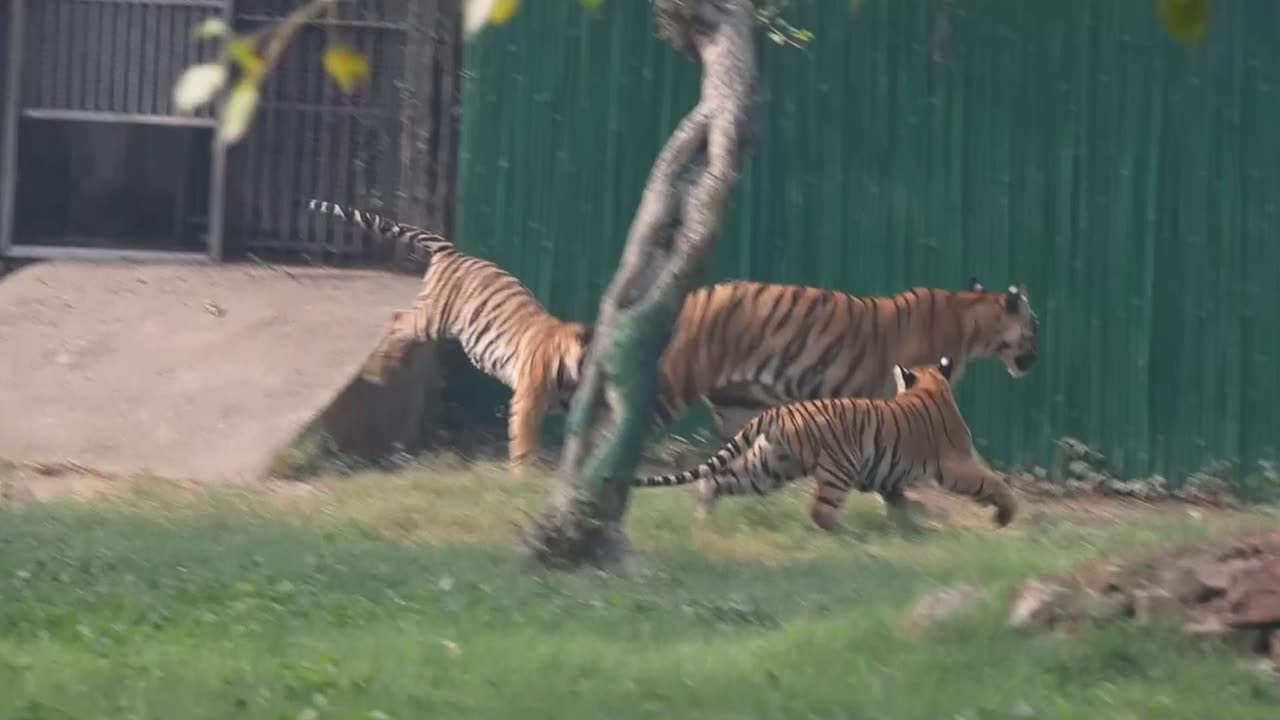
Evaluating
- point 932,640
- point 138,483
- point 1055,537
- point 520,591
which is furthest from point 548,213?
point 932,640

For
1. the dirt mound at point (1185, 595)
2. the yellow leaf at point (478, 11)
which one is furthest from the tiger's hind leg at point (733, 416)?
the yellow leaf at point (478, 11)

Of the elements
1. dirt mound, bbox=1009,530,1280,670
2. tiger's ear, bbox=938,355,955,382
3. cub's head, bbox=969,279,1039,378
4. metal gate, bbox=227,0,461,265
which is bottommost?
A: dirt mound, bbox=1009,530,1280,670

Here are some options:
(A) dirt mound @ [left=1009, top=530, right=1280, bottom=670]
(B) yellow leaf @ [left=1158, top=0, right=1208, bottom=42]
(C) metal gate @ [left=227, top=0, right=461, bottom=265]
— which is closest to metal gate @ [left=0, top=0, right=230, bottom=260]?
(C) metal gate @ [left=227, top=0, right=461, bottom=265]

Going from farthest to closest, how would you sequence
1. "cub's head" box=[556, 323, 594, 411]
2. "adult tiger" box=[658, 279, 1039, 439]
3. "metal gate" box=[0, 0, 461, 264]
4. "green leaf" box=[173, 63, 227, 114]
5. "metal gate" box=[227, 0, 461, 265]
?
"metal gate" box=[0, 0, 461, 264] < "metal gate" box=[227, 0, 461, 265] < "adult tiger" box=[658, 279, 1039, 439] < "cub's head" box=[556, 323, 594, 411] < "green leaf" box=[173, 63, 227, 114]

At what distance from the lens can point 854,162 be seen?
1036 cm

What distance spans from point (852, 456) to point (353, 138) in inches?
168

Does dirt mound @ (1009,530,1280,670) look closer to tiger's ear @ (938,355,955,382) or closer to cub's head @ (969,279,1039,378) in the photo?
tiger's ear @ (938,355,955,382)

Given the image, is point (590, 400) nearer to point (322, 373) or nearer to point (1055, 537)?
point (1055, 537)

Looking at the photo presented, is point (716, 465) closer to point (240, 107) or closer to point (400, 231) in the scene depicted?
point (400, 231)

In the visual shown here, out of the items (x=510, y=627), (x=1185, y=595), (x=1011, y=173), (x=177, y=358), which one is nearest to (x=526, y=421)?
(x=177, y=358)

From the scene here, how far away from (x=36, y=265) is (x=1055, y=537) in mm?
5939

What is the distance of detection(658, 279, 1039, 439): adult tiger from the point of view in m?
9.73

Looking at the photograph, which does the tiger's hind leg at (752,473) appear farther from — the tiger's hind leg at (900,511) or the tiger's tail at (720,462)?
the tiger's hind leg at (900,511)

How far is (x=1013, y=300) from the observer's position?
9688mm
